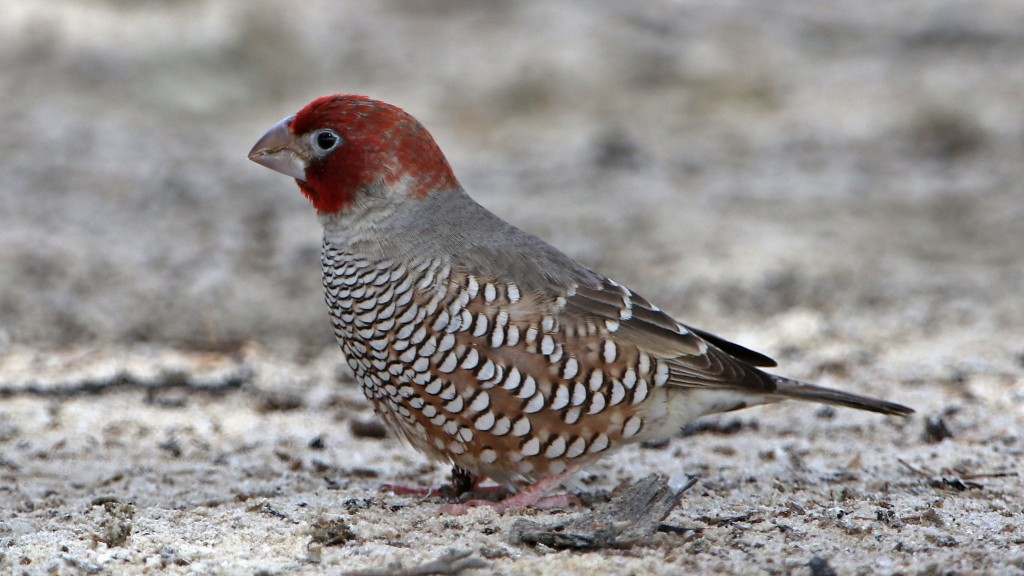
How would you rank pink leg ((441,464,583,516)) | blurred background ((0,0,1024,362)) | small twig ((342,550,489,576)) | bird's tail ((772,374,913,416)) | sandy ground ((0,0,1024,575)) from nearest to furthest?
small twig ((342,550,489,576)) < sandy ground ((0,0,1024,575)) < pink leg ((441,464,583,516)) < bird's tail ((772,374,913,416)) < blurred background ((0,0,1024,362))

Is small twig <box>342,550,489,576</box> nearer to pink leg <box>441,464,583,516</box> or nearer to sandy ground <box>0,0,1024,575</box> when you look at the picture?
sandy ground <box>0,0,1024,575</box>

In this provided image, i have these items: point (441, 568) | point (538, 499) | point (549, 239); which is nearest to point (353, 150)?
point (538, 499)

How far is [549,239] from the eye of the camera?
24.5ft

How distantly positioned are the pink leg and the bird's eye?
1358mm

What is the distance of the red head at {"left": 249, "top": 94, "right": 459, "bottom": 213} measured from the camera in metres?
4.10

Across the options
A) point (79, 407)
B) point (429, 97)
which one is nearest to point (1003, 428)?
point (79, 407)

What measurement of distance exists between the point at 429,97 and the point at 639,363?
6353 mm

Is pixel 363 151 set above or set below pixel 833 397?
above

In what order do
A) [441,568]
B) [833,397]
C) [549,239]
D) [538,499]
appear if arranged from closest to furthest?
[441,568] < [538,499] < [833,397] < [549,239]

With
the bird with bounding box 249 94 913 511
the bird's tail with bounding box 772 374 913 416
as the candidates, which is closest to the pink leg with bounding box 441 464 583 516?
the bird with bounding box 249 94 913 511

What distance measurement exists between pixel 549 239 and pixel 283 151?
136 inches

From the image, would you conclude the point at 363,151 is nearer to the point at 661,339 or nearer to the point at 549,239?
the point at 661,339

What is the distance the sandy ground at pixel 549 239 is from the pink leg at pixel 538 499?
0.10m

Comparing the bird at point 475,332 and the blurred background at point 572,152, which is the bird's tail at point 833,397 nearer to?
the bird at point 475,332
